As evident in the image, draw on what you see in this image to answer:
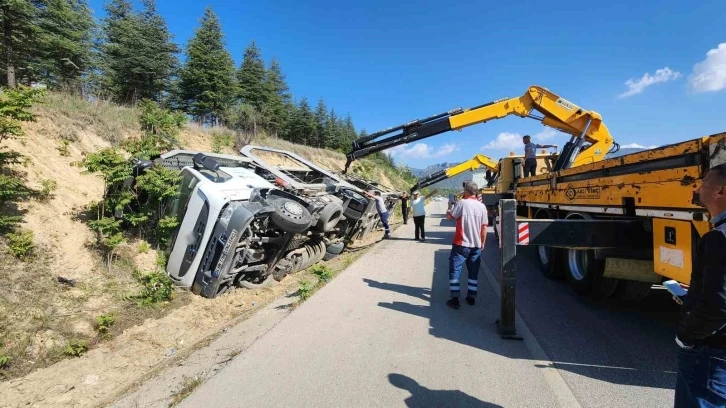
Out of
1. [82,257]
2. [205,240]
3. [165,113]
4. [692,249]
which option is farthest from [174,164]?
[692,249]

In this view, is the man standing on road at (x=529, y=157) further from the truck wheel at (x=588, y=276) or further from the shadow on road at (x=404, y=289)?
the shadow on road at (x=404, y=289)

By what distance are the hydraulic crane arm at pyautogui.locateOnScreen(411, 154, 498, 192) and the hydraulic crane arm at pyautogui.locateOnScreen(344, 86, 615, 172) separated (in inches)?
236

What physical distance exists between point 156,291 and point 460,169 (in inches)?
638

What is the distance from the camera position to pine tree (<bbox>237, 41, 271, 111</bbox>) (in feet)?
116

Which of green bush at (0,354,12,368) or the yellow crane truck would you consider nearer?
the yellow crane truck

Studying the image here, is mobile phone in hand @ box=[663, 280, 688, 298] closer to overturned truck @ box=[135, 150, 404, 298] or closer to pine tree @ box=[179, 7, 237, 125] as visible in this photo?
overturned truck @ box=[135, 150, 404, 298]

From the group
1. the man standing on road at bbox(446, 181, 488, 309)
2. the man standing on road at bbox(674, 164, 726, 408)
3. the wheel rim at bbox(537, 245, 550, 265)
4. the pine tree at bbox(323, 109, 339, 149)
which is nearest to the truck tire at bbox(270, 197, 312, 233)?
the man standing on road at bbox(446, 181, 488, 309)

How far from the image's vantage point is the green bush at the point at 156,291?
5.04 m

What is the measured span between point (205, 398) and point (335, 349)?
1.23m

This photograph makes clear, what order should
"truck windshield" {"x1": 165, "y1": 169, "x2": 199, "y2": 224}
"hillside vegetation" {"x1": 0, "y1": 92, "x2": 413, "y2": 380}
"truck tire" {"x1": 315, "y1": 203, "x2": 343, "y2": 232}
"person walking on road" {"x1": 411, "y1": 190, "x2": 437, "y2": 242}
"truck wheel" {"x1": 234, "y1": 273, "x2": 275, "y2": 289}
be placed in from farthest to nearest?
"person walking on road" {"x1": 411, "y1": 190, "x2": 437, "y2": 242} → "truck tire" {"x1": 315, "y1": 203, "x2": 343, "y2": 232} → "truck windshield" {"x1": 165, "y1": 169, "x2": 199, "y2": 224} → "truck wheel" {"x1": 234, "y1": 273, "x2": 275, "y2": 289} → "hillside vegetation" {"x1": 0, "y1": 92, "x2": 413, "y2": 380}

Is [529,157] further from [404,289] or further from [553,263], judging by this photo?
[404,289]

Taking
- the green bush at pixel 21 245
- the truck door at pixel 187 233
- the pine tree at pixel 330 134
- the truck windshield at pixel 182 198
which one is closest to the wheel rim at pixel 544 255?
the truck door at pixel 187 233

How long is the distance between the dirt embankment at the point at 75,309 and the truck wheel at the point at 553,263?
4433mm

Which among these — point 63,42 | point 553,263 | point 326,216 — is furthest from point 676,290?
point 63,42
